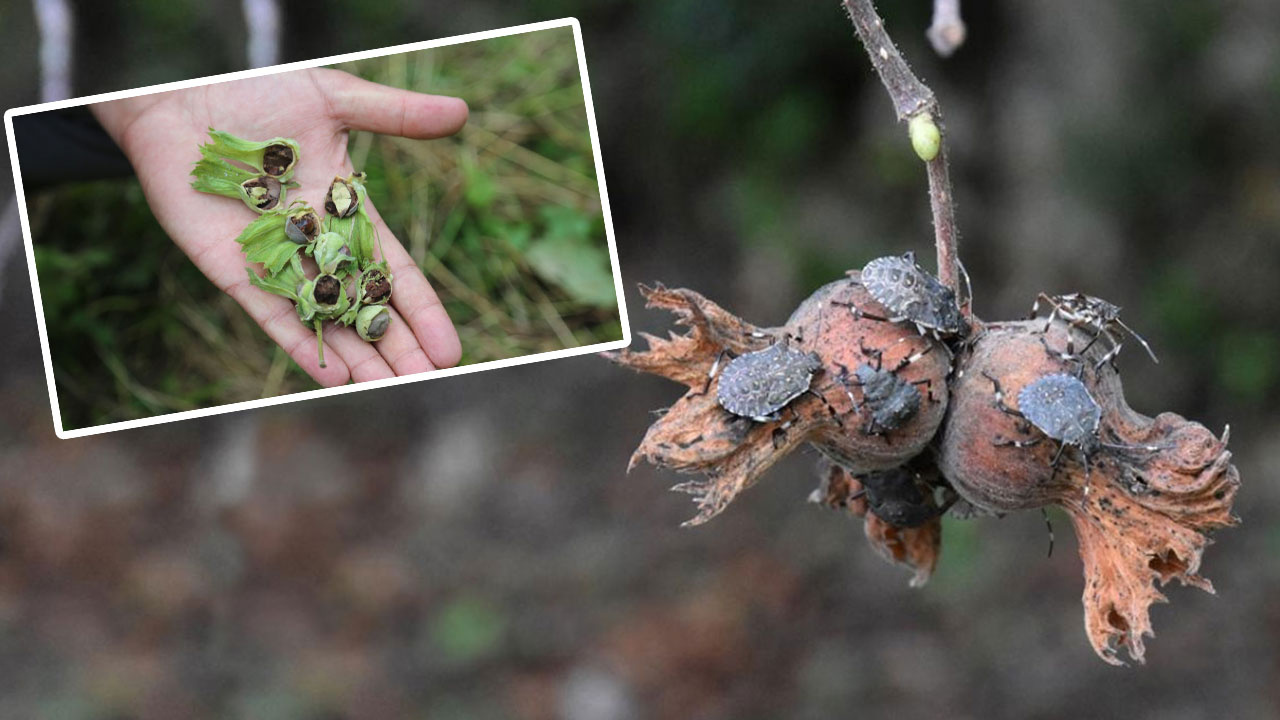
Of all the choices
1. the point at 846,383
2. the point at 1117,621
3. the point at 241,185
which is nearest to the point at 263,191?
the point at 241,185

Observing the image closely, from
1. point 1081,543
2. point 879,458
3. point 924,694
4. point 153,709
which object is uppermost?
point 879,458

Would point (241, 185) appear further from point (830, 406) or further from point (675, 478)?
point (675, 478)

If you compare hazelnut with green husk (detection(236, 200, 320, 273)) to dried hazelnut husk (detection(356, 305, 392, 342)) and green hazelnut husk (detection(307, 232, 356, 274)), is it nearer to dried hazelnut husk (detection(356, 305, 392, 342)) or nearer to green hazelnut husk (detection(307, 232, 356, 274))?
green hazelnut husk (detection(307, 232, 356, 274))

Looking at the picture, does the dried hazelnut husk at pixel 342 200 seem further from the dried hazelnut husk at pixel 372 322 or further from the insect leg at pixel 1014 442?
the insect leg at pixel 1014 442

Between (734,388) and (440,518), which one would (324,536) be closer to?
(440,518)

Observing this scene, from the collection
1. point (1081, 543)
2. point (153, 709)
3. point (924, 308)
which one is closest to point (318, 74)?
→ point (924, 308)

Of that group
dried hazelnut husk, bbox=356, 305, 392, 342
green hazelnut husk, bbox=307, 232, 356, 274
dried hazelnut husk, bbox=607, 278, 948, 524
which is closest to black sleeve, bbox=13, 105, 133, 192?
green hazelnut husk, bbox=307, 232, 356, 274
